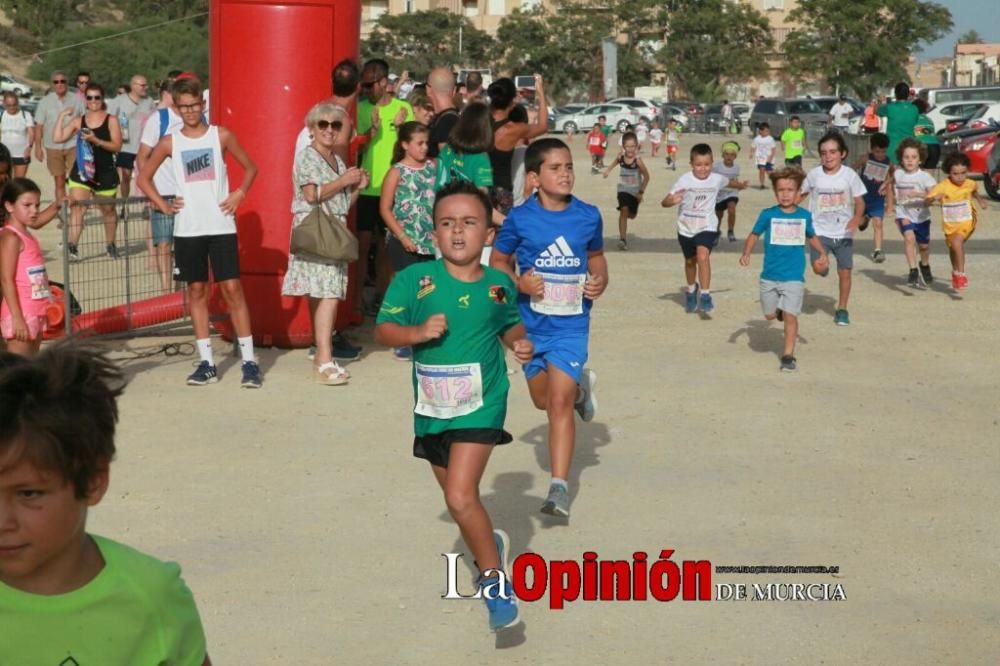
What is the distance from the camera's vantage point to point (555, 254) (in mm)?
6945

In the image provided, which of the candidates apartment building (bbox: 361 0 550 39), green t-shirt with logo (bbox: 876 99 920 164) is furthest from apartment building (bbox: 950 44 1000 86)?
green t-shirt with logo (bbox: 876 99 920 164)

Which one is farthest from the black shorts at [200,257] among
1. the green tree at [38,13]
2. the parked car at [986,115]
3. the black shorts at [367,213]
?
the green tree at [38,13]

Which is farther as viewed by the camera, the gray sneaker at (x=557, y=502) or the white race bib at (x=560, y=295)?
the white race bib at (x=560, y=295)

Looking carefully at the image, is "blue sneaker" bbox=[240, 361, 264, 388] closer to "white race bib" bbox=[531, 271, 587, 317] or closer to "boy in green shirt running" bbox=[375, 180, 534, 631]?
"white race bib" bbox=[531, 271, 587, 317]

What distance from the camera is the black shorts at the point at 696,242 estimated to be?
12.8m

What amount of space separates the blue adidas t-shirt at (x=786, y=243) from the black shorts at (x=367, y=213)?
2.69 metres

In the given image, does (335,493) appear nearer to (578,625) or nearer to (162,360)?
(578,625)

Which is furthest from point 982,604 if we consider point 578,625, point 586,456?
point 586,456

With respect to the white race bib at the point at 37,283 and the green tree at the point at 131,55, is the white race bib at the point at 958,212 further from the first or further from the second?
the green tree at the point at 131,55

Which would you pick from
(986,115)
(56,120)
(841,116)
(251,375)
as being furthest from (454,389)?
(841,116)

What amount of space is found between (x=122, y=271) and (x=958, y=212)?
24.1 ft

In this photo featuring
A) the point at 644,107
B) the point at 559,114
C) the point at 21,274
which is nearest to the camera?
the point at 21,274

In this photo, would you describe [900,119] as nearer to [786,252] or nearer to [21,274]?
[786,252]

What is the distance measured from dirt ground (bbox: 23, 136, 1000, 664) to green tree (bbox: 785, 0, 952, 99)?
67.0 metres
